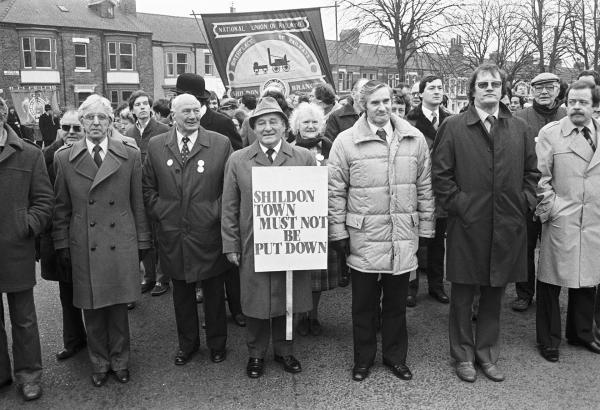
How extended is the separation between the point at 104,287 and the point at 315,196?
1.71m

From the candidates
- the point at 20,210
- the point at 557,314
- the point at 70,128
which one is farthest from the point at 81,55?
the point at 557,314

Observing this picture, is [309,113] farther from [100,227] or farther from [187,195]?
[100,227]

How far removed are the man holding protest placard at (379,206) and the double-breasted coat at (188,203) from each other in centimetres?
95

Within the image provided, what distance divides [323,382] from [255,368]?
1.78 feet

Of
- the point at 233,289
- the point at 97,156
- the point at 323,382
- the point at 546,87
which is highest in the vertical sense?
the point at 546,87

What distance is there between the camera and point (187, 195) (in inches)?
168

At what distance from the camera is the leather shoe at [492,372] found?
13.4 ft

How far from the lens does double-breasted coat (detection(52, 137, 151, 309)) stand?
4.02 metres

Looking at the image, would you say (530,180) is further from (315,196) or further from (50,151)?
(50,151)

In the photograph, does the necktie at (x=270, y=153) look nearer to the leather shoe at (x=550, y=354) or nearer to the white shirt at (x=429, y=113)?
the white shirt at (x=429, y=113)

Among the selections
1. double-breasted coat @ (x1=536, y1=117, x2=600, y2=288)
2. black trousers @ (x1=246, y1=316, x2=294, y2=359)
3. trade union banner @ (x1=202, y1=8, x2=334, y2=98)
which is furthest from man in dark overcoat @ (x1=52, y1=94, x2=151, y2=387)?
trade union banner @ (x1=202, y1=8, x2=334, y2=98)

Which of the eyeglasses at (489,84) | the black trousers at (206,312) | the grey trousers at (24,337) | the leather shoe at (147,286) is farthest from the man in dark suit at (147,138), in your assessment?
the eyeglasses at (489,84)

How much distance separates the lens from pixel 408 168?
3963 millimetres

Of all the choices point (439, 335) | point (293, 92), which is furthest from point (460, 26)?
point (439, 335)
